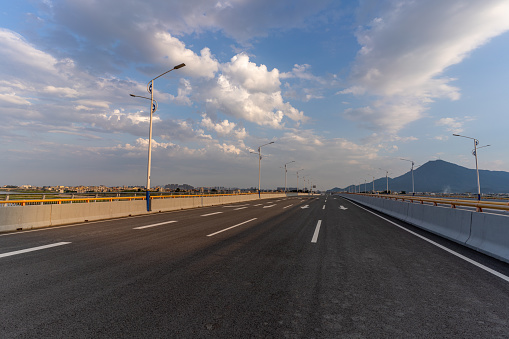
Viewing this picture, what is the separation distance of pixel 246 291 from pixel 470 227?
25.1ft

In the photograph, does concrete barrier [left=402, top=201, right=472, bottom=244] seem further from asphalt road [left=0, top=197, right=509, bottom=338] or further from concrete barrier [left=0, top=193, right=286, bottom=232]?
concrete barrier [left=0, top=193, right=286, bottom=232]

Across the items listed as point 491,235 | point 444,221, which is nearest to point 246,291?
point 491,235

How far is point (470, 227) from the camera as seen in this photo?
7.72 metres

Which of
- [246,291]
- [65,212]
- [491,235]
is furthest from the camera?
[65,212]

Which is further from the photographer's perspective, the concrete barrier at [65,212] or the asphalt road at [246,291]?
the concrete barrier at [65,212]

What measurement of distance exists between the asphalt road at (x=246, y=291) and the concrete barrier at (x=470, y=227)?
1.53ft

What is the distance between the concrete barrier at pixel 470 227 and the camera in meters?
6.29

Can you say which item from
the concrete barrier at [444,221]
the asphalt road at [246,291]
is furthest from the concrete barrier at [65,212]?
the concrete barrier at [444,221]

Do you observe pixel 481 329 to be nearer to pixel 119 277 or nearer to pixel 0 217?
pixel 119 277

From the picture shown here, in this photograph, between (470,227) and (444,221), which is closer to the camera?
(470,227)

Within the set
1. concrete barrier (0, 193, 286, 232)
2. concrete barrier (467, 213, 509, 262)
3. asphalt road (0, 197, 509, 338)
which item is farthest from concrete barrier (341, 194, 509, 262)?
concrete barrier (0, 193, 286, 232)

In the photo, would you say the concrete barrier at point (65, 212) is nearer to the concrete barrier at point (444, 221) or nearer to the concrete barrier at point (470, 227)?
the concrete barrier at point (470, 227)

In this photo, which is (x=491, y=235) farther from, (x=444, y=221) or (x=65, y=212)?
(x=65, y=212)

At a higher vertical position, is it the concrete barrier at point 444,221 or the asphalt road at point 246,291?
the concrete barrier at point 444,221
